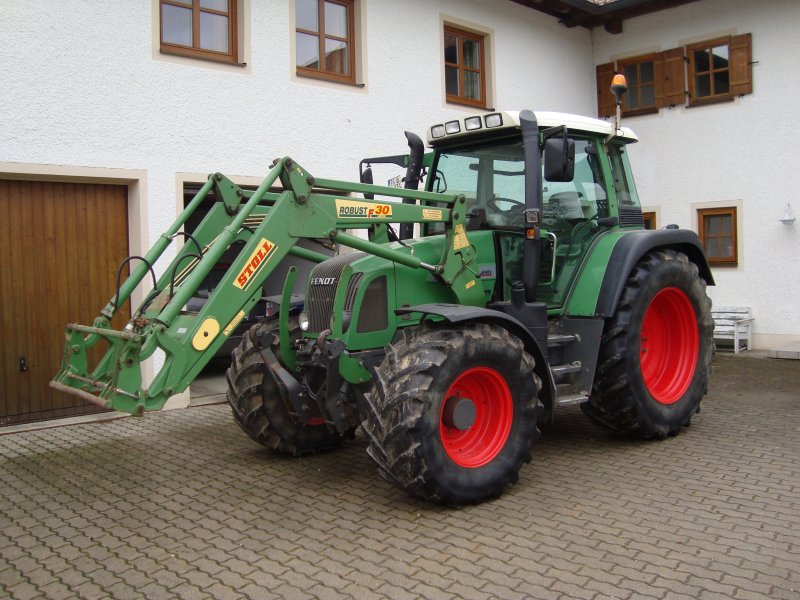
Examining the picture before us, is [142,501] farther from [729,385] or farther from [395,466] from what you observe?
[729,385]

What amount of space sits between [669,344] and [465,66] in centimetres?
592

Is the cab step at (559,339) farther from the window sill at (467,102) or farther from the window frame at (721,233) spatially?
the window frame at (721,233)

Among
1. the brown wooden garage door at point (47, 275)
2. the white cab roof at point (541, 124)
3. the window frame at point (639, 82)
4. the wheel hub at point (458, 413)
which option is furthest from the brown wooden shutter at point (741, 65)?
the wheel hub at point (458, 413)

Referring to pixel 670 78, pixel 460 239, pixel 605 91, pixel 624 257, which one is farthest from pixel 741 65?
pixel 460 239

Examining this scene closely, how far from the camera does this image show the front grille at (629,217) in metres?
5.92

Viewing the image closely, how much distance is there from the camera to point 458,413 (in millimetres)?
4301

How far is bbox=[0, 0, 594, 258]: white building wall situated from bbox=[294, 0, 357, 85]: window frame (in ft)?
0.42

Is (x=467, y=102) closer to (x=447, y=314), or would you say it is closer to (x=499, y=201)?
(x=499, y=201)

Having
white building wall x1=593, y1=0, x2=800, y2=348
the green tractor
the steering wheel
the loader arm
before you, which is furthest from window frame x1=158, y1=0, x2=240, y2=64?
white building wall x1=593, y1=0, x2=800, y2=348

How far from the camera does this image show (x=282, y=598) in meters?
3.19

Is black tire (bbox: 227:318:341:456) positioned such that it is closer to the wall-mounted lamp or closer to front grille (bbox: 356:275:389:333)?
front grille (bbox: 356:275:389:333)

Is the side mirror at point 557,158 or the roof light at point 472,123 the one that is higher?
the roof light at point 472,123

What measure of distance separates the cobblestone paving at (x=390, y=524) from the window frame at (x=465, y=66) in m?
5.89

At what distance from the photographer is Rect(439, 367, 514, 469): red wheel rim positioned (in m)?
4.42
